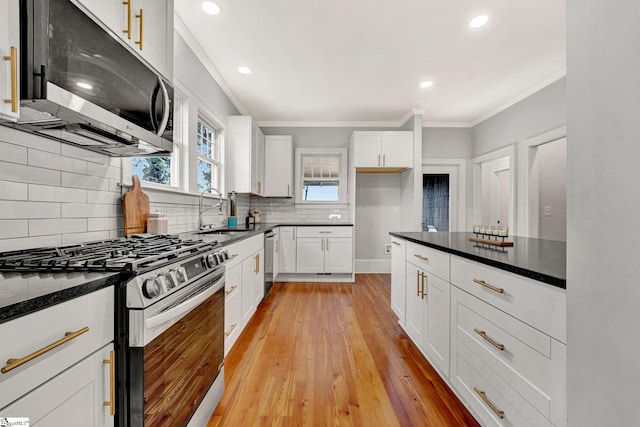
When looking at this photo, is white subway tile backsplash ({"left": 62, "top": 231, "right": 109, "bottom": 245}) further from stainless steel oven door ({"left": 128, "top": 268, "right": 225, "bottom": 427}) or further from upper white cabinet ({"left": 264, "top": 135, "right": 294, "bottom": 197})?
upper white cabinet ({"left": 264, "top": 135, "right": 294, "bottom": 197})

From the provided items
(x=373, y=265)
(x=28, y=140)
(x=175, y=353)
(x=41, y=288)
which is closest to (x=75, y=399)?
(x=41, y=288)

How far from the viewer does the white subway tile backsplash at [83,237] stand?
53.8 inches

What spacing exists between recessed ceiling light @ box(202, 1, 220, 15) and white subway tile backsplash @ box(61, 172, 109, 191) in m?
1.55

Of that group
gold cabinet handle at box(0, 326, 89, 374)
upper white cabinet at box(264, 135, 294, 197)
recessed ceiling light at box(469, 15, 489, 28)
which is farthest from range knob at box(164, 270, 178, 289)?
upper white cabinet at box(264, 135, 294, 197)

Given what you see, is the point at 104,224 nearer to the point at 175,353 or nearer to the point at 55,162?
the point at 55,162

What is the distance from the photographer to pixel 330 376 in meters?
1.88

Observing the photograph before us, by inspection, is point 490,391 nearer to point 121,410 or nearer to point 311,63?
point 121,410

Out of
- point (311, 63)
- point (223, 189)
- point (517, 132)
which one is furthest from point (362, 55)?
point (517, 132)

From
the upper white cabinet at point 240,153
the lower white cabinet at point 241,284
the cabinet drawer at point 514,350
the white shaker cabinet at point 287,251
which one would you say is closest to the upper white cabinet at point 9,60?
the lower white cabinet at point 241,284

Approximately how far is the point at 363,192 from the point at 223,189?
2585 millimetres

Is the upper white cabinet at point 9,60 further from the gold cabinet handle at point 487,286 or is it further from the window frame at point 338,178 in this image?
the window frame at point 338,178

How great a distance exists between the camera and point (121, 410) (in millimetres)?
861

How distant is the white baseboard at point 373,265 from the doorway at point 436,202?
1347 millimetres

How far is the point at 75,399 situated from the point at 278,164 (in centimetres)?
413
